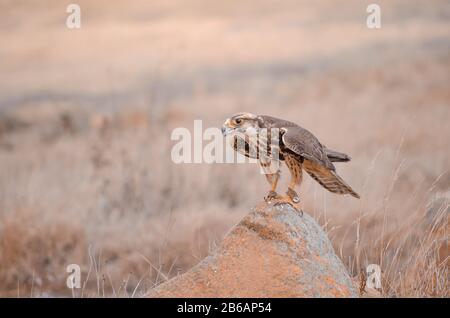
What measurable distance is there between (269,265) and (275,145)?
2.47 feet

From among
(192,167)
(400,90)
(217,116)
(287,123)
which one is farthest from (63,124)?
(287,123)

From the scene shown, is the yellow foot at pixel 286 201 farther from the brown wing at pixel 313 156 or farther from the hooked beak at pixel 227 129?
the hooked beak at pixel 227 129

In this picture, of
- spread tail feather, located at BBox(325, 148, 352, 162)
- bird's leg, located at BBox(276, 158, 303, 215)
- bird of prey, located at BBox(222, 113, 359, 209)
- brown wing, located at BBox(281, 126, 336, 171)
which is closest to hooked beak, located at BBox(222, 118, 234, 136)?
bird of prey, located at BBox(222, 113, 359, 209)

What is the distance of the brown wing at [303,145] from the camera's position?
542 cm

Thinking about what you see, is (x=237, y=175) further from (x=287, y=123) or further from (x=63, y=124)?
(x=287, y=123)

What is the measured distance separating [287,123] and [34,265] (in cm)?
663

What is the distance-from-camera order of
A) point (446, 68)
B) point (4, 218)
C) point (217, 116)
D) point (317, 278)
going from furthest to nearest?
point (446, 68)
point (217, 116)
point (4, 218)
point (317, 278)

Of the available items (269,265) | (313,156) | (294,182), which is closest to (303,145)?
(313,156)

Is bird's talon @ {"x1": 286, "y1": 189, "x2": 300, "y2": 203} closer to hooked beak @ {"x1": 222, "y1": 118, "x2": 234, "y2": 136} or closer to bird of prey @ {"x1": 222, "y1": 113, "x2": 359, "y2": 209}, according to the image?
bird of prey @ {"x1": 222, "y1": 113, "x2": 359, "y2": 209}

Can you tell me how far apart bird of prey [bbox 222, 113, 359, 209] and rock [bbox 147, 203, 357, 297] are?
7.2 inches

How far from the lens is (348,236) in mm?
10984

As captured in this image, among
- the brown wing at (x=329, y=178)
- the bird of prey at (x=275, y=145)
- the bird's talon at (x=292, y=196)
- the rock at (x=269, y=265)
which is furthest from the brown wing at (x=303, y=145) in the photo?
the rock at (x=269, y=265)

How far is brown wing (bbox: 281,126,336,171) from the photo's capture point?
5.42m

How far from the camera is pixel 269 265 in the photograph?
209 inches
